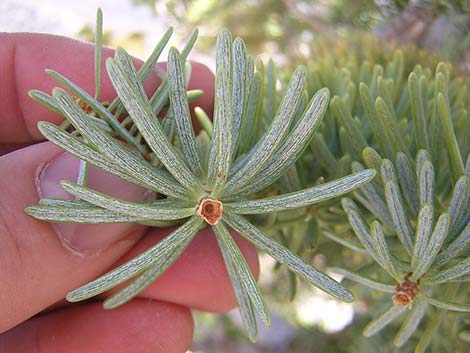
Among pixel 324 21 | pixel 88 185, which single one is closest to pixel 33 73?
pixel 88 185

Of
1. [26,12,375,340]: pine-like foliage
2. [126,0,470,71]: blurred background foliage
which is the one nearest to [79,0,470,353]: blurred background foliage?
[126,0,470,71]: blurred background foliage

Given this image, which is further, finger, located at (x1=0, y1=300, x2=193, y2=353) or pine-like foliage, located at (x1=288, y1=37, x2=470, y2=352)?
finger, located at (x1=0, y1=300, x2=193, y2=353)

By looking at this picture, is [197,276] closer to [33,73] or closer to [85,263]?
[85,263]

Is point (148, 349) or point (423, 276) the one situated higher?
point (423, 276)

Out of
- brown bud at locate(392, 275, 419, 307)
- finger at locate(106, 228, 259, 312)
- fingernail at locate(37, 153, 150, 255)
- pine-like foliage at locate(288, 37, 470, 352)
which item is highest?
pine-like foliage at locate(288, 37, 470, 352)

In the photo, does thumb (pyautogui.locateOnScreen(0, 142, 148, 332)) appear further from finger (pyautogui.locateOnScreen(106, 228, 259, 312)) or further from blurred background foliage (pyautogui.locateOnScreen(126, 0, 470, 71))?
blurred background foliage (pyautogui.locateOnScreen(126, 0, 470, 71))

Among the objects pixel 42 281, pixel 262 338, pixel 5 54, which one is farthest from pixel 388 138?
pixel 262 338

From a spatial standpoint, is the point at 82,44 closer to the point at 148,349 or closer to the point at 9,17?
the point at 148,349
